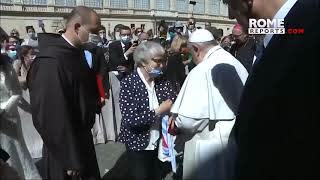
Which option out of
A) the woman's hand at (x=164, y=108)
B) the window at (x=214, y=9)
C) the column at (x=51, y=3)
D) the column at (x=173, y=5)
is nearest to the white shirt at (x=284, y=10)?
the woman's hand at (x=164, y=108)

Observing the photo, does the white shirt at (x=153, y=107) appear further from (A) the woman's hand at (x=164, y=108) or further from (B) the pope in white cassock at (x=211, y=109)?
(B) the pope in white cassock at (x=211, y=109)

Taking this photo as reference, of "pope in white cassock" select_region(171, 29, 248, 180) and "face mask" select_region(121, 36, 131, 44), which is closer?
"pope in white cassock" select_region(171, 29, 248, 180)

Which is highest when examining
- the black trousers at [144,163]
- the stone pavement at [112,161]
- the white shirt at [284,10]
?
the white shirt at [284,10]

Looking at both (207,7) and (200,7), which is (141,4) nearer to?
(200,7)

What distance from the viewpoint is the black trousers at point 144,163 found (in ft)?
14.4

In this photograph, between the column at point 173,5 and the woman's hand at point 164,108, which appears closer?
the woman's hand at point 164,108

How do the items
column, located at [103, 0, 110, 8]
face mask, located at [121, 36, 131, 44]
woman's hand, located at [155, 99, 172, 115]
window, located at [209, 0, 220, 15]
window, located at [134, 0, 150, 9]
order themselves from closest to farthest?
woman's hand, located at [155, 99, 172, 115]
face mask, located at [121, 36, 131, 44]
column, located at [103, 0, 110, 8]
window, located at [134, 0, 150, 9]
window, located at [209, 0, 220, 15]

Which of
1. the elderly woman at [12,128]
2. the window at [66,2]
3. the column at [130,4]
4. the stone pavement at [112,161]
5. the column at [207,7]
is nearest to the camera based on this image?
the elderly woman at [12,128]

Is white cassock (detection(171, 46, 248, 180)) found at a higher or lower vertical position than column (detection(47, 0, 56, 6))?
lower

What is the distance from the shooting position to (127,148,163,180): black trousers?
4.40 meters

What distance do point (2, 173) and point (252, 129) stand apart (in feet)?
4.16

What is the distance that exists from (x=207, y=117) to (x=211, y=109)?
72mm

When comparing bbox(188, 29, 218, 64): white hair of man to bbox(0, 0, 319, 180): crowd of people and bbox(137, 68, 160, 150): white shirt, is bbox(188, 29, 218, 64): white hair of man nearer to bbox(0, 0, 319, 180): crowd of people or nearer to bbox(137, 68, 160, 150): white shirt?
bbox(0, 0, 319, 180): crowd of people

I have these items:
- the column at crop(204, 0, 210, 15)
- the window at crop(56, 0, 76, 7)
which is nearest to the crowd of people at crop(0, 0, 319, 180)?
the window at crop(56, 0, 76, 7)
